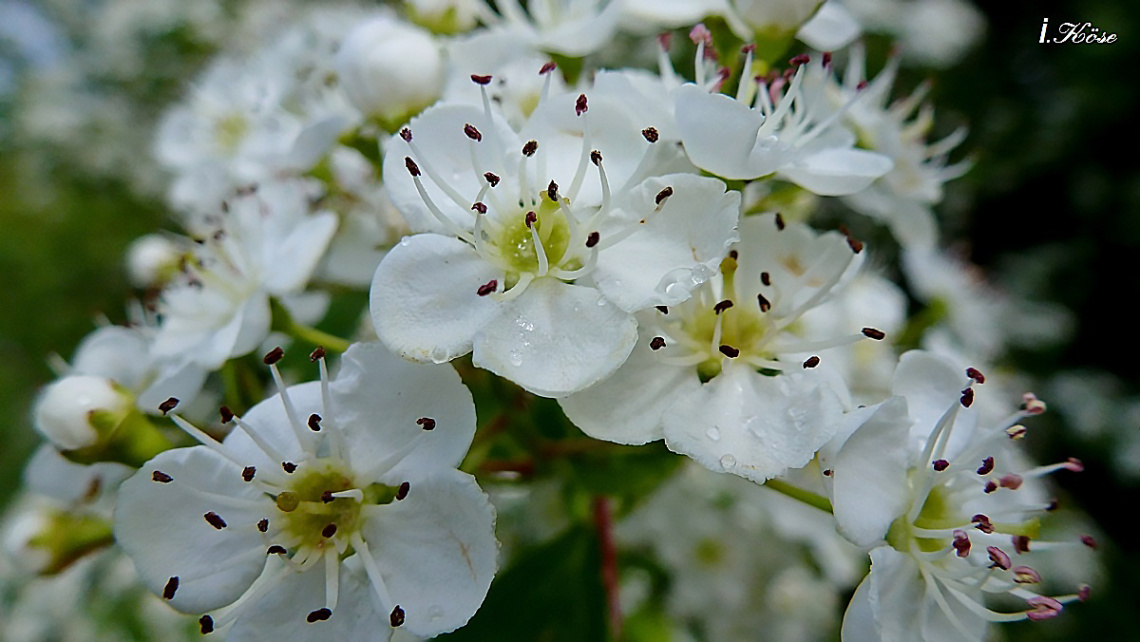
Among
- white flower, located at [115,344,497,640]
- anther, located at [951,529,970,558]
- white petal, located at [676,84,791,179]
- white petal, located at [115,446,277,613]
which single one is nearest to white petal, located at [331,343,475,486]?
white flower, located at [115,344,497,640]

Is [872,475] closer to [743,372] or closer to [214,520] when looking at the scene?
[743,372]

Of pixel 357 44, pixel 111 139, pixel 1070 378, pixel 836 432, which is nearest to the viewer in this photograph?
pixel 836 432

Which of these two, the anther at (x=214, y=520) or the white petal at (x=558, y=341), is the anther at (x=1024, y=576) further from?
the anther at (x=214, y=520)

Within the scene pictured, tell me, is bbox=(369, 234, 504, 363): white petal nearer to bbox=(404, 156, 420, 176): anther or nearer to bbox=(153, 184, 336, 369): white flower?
bbox=(404, 156, 420, 176): anther

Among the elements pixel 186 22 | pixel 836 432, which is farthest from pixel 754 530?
pixel 186 22

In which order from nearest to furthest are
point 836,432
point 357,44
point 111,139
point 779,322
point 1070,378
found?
point 836,432 < point 779,322 < point 357,44 < point 1070,378 < point 111,139

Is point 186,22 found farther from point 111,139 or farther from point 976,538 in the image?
point 976,538
